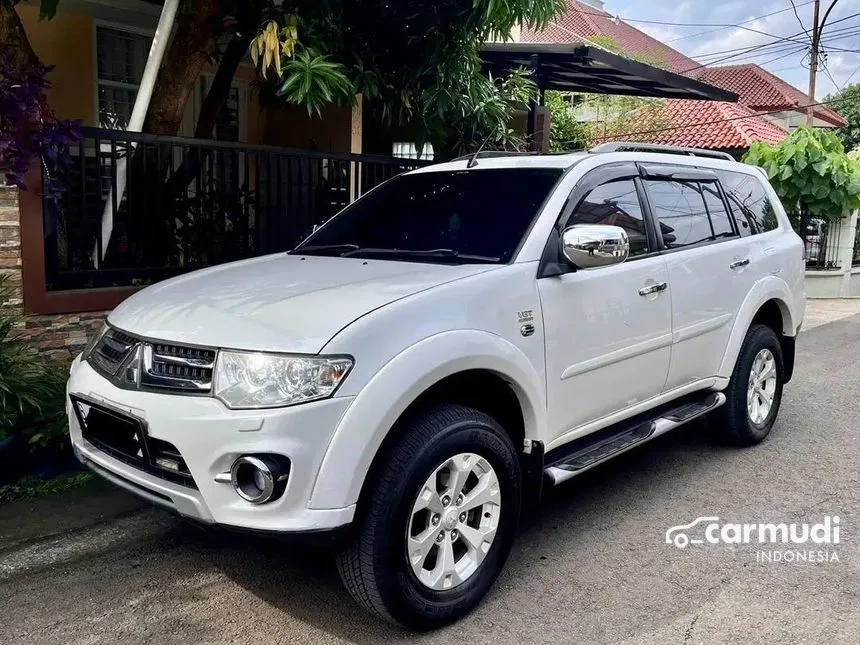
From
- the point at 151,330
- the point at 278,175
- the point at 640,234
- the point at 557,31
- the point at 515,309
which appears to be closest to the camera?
the point at 151,330

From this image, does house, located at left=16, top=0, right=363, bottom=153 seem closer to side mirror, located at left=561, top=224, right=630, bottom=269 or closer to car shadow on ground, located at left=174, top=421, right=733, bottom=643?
car shadow on ground, located at left=174, top=421, right=733, bottom=643

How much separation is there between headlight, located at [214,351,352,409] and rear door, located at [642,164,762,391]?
91.1 inches

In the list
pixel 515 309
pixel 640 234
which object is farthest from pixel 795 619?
pixel 640 234

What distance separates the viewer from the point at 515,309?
11.2 ft

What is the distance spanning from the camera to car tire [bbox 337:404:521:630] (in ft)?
9.41

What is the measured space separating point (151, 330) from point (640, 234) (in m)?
2.55

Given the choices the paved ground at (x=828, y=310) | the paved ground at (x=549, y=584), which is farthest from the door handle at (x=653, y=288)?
the paved ground at (x=828, y=310)

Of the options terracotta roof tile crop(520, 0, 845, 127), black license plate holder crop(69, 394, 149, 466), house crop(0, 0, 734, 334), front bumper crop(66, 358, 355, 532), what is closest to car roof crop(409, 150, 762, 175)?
front bumper crop(66, 358, 355, 532)

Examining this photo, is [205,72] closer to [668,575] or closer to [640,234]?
[640,234]

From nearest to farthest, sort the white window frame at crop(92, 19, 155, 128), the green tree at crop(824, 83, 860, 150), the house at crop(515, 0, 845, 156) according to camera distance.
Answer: the white window frame at crop(92, 19, 155, 128)
the house at crop(515, 0, 845, 156)
the green tree at crop(824, 83, 860, 150)

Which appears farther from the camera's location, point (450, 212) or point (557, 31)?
point (557, 31)

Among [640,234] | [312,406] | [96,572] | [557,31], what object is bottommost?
[96,572]

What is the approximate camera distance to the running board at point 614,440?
3695 mm

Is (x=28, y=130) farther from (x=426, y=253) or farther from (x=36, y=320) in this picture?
(x=426, y=253)
